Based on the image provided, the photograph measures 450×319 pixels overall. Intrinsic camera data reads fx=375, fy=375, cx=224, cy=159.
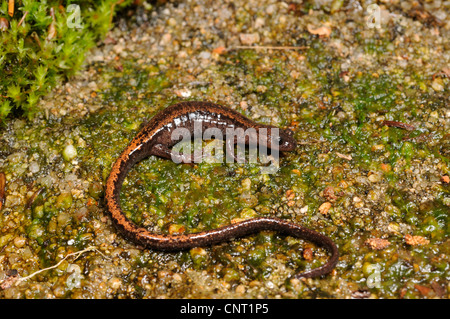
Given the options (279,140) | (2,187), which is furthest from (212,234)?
(2,187)

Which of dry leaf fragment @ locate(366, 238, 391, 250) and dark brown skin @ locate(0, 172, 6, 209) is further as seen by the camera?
dark brown skin @ locate(0, 172, 6, 209)

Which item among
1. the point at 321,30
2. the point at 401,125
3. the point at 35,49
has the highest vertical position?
the point at 321,30

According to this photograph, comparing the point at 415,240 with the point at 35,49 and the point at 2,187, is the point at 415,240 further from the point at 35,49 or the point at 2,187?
the point at 35,49

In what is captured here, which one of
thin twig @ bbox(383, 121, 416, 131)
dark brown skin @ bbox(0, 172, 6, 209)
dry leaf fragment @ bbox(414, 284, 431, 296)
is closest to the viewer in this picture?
dry leaf fragment @ bbox(414, 284, 431, 296)

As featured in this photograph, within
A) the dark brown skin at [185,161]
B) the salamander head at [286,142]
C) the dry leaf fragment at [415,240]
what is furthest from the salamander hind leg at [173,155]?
the dry leaf fragment at [415,240]

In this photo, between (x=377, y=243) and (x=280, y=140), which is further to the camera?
(x=280, y=140)

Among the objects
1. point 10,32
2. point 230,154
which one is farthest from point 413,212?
point 10,32

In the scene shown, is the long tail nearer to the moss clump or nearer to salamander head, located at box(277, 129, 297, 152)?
salamander head, located at box(277, 129, 297, 152)

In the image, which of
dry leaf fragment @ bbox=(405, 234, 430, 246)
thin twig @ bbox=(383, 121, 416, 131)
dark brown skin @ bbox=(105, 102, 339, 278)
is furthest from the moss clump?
dry leaf fragment @ bbox=(405, 234, 430, 246)
